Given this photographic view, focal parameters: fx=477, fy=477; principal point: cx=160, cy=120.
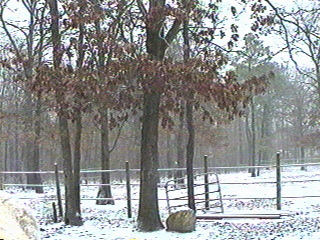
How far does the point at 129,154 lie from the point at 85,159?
3.51 meters

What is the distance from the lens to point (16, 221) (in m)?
2.01

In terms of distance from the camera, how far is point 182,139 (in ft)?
68.2

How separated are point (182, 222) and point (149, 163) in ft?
3.87

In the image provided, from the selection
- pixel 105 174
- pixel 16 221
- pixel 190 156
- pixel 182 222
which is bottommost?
pixel 182 222

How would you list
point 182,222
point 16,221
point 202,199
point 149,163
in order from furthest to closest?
point 202,199
point 149,163
point 182,222
point 16,221

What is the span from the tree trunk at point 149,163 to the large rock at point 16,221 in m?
6.19

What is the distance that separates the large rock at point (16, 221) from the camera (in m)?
1.74

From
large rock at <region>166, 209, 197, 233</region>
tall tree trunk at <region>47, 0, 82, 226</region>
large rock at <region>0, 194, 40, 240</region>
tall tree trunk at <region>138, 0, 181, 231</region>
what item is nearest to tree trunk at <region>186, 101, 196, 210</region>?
tall tree trunk at <region>138, 0, 181, 231</region>

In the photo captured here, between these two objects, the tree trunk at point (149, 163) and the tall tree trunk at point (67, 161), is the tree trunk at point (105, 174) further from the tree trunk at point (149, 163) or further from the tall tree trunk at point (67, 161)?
the tree trunk at point (149, 163)

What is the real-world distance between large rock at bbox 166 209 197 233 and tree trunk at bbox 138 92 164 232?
0.34 metres

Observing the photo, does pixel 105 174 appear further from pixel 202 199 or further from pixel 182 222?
pixel 182 222

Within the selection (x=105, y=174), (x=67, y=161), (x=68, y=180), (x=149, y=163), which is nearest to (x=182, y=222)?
(x=149, y=163)

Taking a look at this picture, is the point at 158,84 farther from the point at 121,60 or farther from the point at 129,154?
the point at 129,154

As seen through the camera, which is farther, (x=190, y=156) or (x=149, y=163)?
(x=190, y=156)
